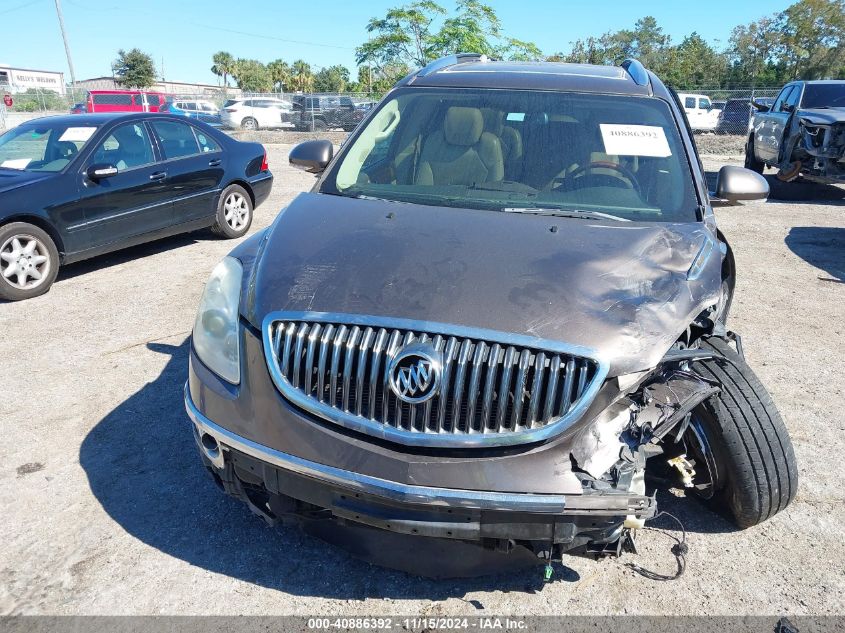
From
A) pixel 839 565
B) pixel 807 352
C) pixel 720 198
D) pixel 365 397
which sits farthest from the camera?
pixel 807 352

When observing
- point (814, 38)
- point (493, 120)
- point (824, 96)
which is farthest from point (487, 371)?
point (814, 38)

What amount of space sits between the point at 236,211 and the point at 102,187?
2.01 metres

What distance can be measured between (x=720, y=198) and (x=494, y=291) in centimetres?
203

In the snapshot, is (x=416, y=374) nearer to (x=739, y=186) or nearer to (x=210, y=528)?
(x=210, y=528)

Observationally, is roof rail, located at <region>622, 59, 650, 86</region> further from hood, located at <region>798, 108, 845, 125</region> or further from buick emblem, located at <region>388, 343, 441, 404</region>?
hood, located at <region>798, 108, 845, 125</region>

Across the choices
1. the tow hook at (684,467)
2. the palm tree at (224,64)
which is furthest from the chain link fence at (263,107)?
the palm tree at (224,64)

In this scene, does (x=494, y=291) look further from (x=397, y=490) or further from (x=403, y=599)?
(x=403, y=599)

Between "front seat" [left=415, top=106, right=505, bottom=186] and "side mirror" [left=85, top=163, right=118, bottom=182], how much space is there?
4.36m

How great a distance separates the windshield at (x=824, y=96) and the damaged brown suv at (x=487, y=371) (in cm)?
1116

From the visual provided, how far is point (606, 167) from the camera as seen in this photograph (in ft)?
10.6

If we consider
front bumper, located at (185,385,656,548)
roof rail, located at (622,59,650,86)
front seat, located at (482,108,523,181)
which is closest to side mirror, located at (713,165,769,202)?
roof rail, located at (622,59,650,86)

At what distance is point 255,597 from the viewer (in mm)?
2512

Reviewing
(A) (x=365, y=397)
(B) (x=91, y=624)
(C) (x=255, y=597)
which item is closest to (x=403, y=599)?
(C) (x=255, y=597)

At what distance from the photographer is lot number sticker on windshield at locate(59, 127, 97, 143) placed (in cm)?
679
